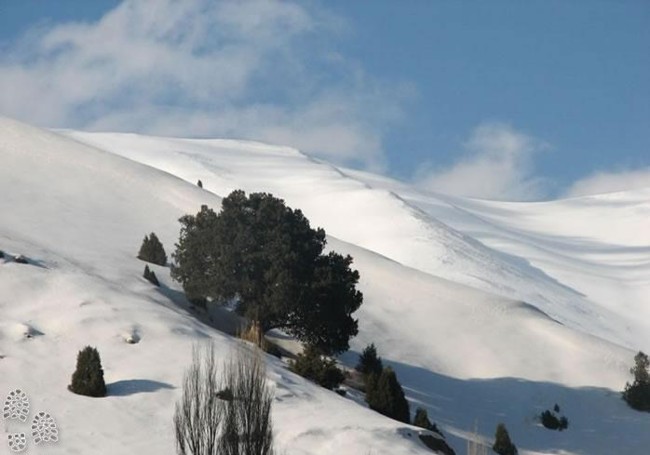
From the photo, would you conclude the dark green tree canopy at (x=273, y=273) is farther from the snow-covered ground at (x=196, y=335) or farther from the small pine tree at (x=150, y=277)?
the snow-covered ground at (x=196, y=335)

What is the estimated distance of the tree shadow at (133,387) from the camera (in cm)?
3328

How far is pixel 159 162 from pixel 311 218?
37.4 metres

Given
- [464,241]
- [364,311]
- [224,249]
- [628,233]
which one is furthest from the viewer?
[628,233]

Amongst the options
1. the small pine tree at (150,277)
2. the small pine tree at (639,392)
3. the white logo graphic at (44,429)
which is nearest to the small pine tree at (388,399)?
the small pine tree at (150,277)

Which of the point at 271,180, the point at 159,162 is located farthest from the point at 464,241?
the point at 159,162

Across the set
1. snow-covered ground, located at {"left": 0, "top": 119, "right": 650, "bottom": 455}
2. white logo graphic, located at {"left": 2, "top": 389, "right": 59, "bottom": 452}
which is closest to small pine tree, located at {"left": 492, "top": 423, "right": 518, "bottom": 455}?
snow-covered ground, located at {"left": 0, "top": 119, "right": 650, "bottom": 455}

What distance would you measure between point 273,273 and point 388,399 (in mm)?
8849

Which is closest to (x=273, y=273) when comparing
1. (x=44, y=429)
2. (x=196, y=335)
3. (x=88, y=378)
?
(x=196, y=335)

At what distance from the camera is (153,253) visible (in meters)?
53.8

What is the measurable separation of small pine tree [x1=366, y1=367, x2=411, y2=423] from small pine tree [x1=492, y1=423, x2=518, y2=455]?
137 inches

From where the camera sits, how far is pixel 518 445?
45312 millimetres

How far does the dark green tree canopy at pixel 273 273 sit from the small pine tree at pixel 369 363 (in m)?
1.43

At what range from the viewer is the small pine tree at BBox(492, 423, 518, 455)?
42250mm

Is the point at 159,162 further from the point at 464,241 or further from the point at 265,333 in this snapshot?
the point at 265,333
